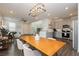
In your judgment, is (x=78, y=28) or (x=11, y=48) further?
(x=11, y=48)

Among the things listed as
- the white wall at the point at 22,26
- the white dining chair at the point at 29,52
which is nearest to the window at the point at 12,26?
the white wall at the point at 22,26

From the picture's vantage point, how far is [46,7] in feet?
7.24

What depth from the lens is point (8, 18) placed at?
2.20 m

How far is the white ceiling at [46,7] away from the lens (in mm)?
2158

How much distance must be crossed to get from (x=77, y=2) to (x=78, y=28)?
1.77ft

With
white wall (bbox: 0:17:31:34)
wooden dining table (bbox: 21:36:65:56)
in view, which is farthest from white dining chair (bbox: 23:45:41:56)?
white wall (bbox: 0:17:31:34)

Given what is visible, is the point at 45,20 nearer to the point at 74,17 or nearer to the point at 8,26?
the point at 74,17

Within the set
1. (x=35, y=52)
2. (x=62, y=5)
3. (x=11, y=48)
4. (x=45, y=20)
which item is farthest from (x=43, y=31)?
(x=11, y=48)

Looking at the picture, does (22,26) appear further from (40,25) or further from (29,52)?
(29,52)

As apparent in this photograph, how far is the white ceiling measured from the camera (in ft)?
7.08

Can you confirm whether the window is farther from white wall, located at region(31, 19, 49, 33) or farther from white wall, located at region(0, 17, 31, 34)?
white wall, located at region(31, 19, 49, 33)

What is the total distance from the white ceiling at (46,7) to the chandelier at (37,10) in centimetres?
6

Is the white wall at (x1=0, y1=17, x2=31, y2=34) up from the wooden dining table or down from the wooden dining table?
up

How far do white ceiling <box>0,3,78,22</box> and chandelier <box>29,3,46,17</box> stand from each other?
61 millimetres
